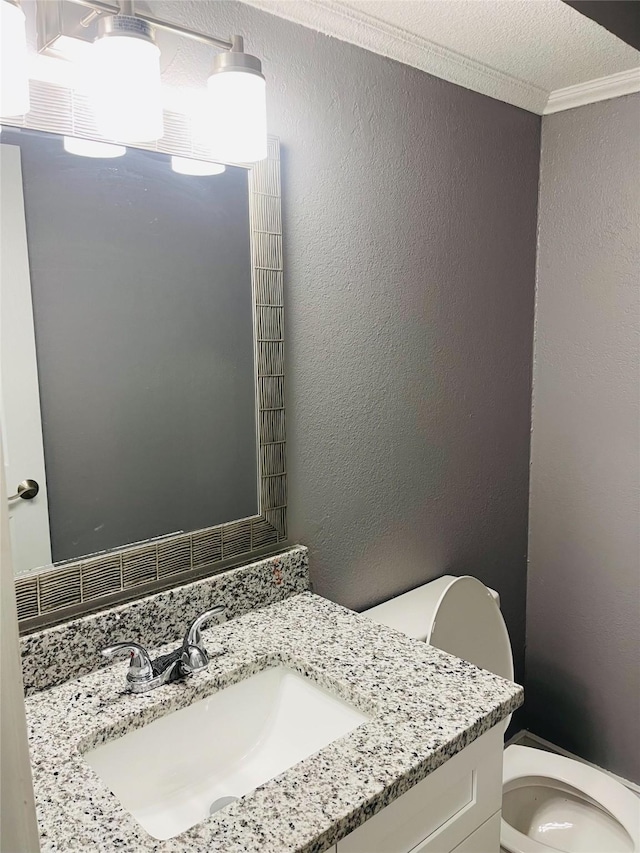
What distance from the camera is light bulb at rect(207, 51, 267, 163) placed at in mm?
1163

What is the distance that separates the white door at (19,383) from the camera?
3.53ft

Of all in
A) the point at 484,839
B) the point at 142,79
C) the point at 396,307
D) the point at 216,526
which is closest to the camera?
the point at 142,79

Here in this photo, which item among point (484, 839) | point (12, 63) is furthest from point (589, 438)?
point (12, 63)

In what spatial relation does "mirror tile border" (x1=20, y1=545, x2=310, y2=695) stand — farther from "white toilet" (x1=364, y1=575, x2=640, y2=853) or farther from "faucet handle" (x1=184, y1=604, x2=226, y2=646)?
"white toilet" (x1=364, y1=575, x2=640, y2=853)

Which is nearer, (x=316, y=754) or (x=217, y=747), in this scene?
(x=316, y=754)

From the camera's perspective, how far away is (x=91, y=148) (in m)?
1.16

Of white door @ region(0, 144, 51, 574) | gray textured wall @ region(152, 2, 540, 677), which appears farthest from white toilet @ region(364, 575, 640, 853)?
white door @ region(0, 144, 51, 574)

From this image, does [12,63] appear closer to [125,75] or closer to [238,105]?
[125,75]

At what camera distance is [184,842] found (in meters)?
0.82

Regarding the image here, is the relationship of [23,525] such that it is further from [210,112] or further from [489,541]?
[489,541]

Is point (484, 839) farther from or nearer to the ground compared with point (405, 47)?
nearer to the ground

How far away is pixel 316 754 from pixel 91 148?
3.40ft

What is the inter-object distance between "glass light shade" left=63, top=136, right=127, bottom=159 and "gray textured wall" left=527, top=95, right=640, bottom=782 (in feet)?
4.73

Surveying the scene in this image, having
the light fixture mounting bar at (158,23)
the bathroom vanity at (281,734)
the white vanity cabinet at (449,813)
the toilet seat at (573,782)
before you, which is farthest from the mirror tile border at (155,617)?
the light fixture mounting bar at (158,23)
